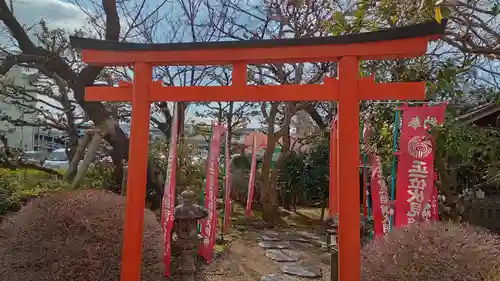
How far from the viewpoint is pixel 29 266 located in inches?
138

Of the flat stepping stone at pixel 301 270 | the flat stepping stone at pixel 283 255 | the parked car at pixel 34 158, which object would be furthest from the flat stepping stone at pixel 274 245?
the parked car at pixel 34 158

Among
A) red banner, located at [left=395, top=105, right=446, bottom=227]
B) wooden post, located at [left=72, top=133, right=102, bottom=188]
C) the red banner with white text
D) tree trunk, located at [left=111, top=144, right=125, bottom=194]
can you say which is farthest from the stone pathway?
wooden post, located at [left=72, top=133, right=102, bottom=188]

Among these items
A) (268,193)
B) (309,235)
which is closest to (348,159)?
(309,235)

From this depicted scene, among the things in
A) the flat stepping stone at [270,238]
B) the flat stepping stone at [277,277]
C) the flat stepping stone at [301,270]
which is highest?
the flat stepping stone at [270,238]

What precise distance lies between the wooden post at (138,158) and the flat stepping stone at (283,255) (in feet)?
14.3

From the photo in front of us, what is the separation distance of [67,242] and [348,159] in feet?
8.89

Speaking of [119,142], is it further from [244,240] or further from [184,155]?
[244,240]

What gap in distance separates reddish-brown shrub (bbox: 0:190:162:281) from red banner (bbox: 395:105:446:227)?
3105mm

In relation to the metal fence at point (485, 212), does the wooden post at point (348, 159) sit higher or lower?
higher

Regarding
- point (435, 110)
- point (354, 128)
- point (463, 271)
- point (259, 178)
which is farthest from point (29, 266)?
point (259, 178)

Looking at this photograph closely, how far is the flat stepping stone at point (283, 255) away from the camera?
761 centimetres

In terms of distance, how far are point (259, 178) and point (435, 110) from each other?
26.4 feet

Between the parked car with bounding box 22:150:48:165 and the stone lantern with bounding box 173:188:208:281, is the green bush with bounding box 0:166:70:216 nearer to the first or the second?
the stone lantern with bounding box 173:188:208:281

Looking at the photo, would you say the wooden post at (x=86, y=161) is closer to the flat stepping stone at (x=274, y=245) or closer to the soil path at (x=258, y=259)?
the soil path at (x=258, y=259)
